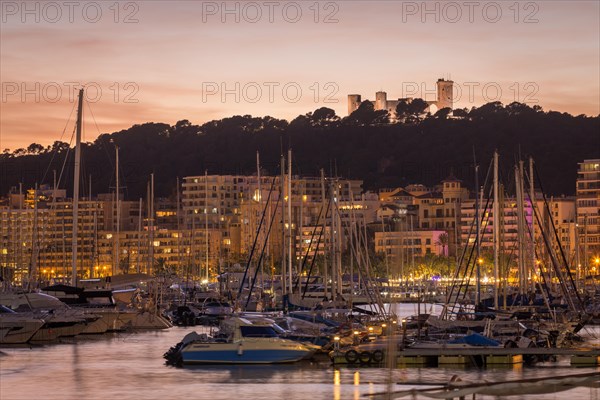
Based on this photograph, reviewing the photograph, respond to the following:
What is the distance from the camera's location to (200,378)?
4244 cm

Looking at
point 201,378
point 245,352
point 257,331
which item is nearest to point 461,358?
point 257,331

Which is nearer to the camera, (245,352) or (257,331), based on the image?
(245,352)

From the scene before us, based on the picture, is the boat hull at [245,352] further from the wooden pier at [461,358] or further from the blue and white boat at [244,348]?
the wooden pier at [461,358]

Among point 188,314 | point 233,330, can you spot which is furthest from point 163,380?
point 188,314

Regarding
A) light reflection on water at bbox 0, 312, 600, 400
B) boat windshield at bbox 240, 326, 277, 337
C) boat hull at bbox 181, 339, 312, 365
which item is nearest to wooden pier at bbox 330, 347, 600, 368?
light reflection on water at bbox 0, 312, 600, 400

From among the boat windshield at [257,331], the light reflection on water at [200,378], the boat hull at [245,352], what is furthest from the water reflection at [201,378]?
the boat windshield at [257,331]

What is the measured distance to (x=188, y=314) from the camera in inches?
2990

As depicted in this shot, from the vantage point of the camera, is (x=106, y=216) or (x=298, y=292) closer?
(x=298, y=292)

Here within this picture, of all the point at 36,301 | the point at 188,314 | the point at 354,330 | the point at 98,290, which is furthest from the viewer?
the point at 188,314

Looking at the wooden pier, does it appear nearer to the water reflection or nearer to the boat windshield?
the water reflection

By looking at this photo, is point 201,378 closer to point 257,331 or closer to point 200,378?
point 200,378

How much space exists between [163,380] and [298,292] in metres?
24.3

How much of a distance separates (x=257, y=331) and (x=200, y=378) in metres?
4.16

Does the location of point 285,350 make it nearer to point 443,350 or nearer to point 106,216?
point 443,350
